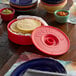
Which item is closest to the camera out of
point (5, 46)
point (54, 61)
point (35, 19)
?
point (54, 61)

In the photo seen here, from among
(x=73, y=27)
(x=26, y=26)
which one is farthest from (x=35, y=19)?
(x=73, y=27)

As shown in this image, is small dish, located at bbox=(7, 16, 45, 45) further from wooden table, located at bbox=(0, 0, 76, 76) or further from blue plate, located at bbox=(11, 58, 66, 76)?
blue plate, located at bbox=(11, 58, 66, 76)

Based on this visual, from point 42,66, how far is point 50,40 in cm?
15

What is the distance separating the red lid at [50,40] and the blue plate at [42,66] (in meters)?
0.05

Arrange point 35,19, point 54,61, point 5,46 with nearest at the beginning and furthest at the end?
point 54,61, point 5,46, point 35,19

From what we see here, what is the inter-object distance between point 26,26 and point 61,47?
18 centimetres

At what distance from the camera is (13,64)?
0.60 meters

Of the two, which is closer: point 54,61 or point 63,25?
point 54,61

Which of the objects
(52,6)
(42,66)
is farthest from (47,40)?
(52,6)

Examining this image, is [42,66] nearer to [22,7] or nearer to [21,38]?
[21,38]

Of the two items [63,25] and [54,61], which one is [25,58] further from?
[63,25]

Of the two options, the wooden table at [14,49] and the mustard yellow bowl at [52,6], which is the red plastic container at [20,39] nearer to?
the wooden table at [14,49]

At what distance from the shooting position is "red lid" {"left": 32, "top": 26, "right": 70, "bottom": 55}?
0.65 m

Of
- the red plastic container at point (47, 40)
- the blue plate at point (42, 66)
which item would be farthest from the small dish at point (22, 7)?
the blue plate at point (42, 66)
